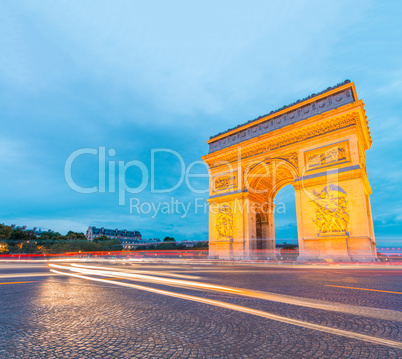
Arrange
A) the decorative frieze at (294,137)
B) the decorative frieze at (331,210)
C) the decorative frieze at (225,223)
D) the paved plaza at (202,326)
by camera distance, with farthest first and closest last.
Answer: the decorative frieze at (225,223)
the decorative frieze at (294,137)
the decorative frieze at (331,210)
the paved plaza at (202,326)

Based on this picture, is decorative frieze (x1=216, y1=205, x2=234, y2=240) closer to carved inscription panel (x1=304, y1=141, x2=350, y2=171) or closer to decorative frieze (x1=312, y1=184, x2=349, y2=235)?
decorative frieze (x1=312, y1=184, x2=349, y2=235)

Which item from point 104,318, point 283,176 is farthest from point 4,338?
point 283,176

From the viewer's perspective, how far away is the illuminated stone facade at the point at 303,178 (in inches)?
642

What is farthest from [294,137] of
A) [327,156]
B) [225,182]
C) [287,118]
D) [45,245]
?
[45,245]

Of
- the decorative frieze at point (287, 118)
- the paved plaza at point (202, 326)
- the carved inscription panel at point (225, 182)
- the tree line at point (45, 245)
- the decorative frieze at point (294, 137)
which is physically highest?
the decorative frieze at point (287, 118)

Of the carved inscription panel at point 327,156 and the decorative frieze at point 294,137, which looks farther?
the decorative frieze at point 294,137

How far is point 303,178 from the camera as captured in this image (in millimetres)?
18828

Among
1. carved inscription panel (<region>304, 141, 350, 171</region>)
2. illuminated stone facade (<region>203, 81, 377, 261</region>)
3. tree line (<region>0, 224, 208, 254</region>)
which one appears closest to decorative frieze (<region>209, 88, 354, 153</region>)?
illuminated stone facade (<region>203, 81, 377, 261</region>)

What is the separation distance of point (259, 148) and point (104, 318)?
21.1 meters

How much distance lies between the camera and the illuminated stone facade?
16297 mm

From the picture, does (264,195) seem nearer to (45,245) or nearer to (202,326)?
(202,326)

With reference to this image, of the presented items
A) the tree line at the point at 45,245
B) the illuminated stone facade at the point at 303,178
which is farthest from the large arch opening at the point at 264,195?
the tree line at the point at 45,245

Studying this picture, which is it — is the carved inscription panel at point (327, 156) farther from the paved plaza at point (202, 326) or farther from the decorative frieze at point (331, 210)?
the paved plaza at point (202, 326)

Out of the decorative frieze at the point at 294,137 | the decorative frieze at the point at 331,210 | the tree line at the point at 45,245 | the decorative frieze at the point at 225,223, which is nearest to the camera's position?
the decorative frieze at the point at 331,210
